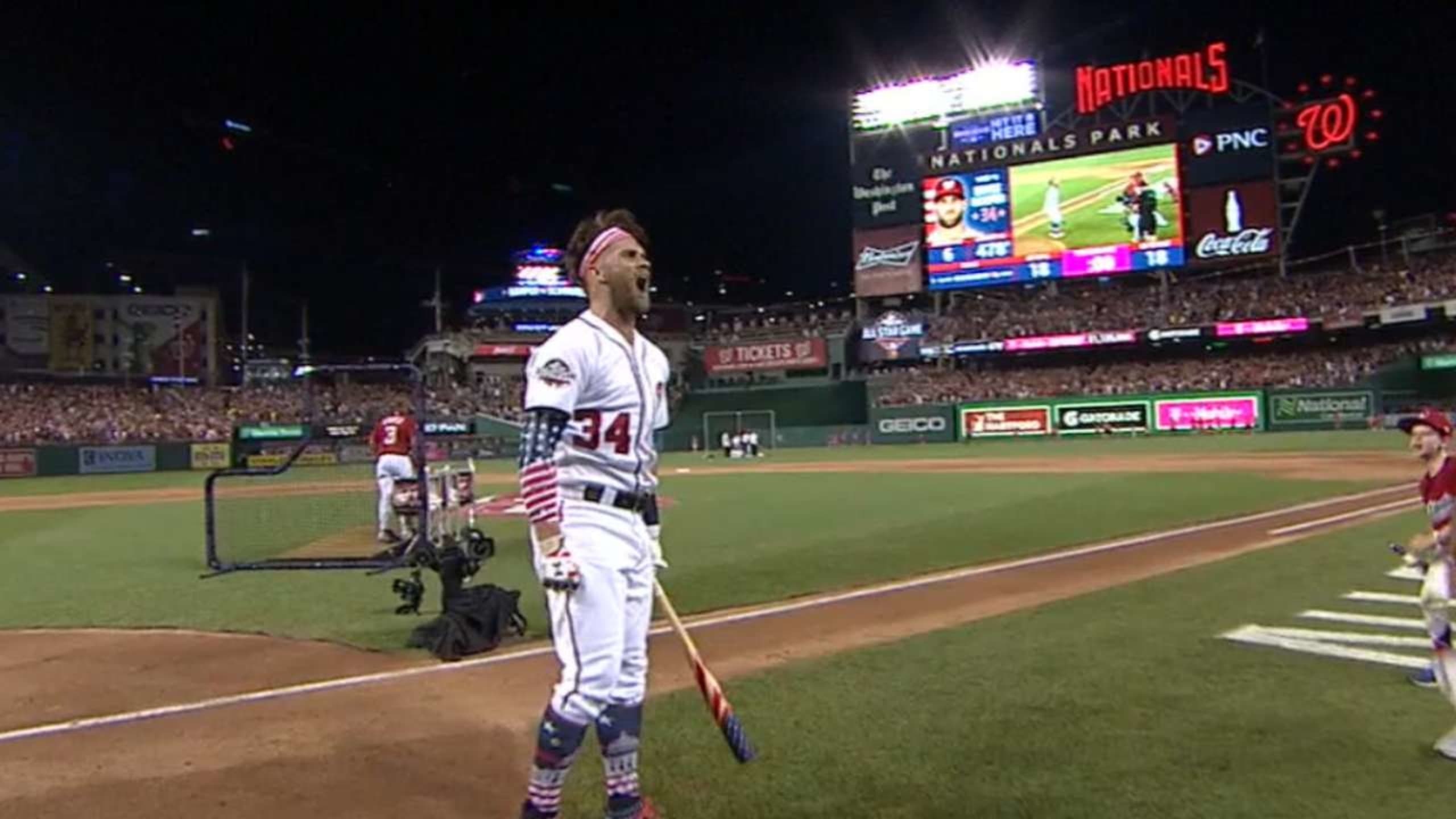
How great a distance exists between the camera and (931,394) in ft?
173

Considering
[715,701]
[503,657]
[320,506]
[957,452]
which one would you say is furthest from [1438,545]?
[957,452]

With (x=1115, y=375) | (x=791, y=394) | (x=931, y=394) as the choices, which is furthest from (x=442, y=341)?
(x=1115, y=375)

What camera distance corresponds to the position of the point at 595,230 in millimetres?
3629

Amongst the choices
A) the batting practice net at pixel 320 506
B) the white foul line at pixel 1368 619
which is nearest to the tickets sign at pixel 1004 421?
the batting practice net at pixel 320 506

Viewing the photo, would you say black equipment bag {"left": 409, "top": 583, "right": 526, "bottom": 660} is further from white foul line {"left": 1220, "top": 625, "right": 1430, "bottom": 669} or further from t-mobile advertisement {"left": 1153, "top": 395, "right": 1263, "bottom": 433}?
t-mobile advertisement {"left": 1153, "top": 395, "right": 1263, "bottom": 433}

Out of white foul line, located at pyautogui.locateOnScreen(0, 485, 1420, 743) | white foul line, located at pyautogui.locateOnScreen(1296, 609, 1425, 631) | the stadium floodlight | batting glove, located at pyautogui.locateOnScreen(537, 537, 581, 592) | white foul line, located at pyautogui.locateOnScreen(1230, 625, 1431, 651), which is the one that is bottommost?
white foul line, located at pyautogui.locateOnScreen(0, 485, 1420, 743)

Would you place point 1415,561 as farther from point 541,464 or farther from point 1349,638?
point 541,464

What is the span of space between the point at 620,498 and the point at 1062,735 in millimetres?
2575

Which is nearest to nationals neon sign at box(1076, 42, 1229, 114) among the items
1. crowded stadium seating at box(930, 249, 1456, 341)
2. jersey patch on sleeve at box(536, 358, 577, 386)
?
crowded stadium seating at box(930, 249, 1456, 341)

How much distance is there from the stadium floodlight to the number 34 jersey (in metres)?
52.6

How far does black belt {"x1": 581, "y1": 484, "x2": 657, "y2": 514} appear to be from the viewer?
335 cm

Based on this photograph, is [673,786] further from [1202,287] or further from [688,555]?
[1202,287]

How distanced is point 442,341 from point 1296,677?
242 ft

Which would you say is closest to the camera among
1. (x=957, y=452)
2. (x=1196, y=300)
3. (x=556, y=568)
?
(x=556, y=568)
